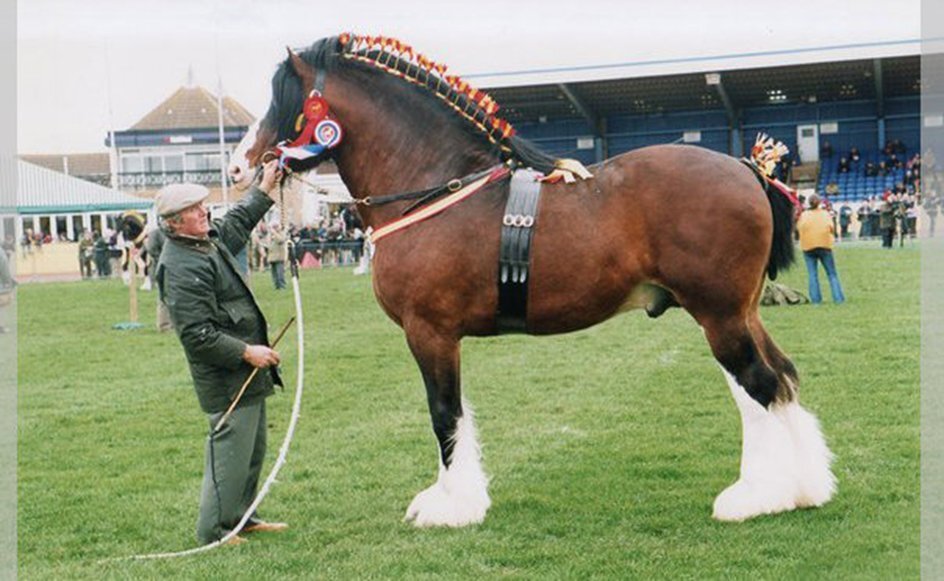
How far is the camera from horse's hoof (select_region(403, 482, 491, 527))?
19.2ft

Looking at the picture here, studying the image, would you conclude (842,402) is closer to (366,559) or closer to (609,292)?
(609,292)

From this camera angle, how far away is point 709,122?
48312 mm

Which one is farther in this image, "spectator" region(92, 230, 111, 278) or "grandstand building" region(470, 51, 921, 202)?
"grandstand building" region(470, 51, 921, 202)

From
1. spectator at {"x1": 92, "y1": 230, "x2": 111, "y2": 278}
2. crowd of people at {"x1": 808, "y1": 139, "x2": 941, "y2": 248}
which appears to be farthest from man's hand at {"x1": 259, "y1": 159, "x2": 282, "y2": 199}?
spectator at {"x1": 92, "y1": 230, "x2": 111, "y2": 278}

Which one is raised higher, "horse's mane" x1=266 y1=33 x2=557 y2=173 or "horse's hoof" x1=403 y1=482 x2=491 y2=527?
"horse's mane" x1=266 y1=33 x2=557 y2=173

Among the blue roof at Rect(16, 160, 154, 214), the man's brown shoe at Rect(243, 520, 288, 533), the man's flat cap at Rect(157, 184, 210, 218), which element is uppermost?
the blue roof at Rect(16, 160, 154, 214)

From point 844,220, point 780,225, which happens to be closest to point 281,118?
point 780,225

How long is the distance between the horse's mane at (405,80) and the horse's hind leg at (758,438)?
1537mm

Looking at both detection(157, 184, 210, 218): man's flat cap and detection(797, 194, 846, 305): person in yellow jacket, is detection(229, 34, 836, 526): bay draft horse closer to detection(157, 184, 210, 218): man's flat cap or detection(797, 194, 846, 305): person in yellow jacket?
detection(157, 184, 210, 218): man's flat cap

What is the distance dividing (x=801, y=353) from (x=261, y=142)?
756cm

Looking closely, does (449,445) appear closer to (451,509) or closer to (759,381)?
(451,509)

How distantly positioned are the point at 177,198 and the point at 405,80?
1568mm

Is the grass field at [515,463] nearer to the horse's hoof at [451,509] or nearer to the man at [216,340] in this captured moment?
the horse's hoof at [451,509]

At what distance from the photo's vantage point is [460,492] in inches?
232
